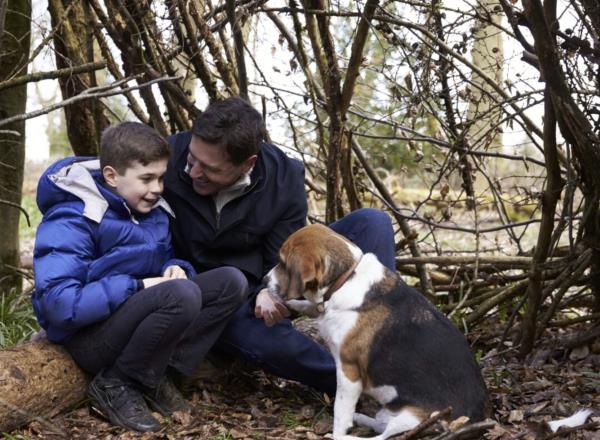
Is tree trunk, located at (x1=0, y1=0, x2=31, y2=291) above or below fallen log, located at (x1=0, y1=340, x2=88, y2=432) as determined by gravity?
above

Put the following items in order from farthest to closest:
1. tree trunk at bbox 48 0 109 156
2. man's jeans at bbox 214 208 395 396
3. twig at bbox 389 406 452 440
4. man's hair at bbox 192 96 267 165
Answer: tree trunk at bbox 48 0 109 156 → man's jeans at bbox 214 208 395 396 → man's hair at bbox 192 96 267 165 → twig at bbox 389 406 452 440

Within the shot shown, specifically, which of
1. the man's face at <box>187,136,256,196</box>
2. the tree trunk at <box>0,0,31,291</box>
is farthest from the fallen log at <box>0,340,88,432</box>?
the tree trunk at <box>0,0,31,291</box>

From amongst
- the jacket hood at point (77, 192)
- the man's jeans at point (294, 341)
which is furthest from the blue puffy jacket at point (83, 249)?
the man's jeans at point (294, 341)

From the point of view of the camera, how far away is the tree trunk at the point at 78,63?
225 inches

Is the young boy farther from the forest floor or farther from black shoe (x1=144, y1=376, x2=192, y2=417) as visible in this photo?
the forest floor

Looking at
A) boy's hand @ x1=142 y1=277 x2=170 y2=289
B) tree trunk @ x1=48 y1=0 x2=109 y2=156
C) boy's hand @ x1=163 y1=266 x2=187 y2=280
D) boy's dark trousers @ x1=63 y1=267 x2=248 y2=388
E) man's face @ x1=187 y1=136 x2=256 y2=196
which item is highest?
tree trunk @ x1=48 y1=0 x2=109 y2=156

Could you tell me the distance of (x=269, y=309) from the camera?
14.3 feet

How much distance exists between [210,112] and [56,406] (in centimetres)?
186

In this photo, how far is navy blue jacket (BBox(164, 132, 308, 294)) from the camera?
4645 mm

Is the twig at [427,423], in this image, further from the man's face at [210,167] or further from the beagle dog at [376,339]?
the man's face at [210,167]

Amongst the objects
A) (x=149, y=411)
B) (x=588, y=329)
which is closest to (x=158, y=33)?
(x=149, y=411)

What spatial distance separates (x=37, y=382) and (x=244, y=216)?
1500mm

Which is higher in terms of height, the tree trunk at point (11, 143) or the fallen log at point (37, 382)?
the tree trunk at point (11, 143)

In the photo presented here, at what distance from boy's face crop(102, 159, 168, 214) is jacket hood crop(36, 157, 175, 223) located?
51 millimetres
